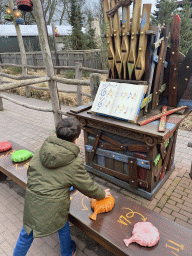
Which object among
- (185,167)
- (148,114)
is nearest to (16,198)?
(148,114)

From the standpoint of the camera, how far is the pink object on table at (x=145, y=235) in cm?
167

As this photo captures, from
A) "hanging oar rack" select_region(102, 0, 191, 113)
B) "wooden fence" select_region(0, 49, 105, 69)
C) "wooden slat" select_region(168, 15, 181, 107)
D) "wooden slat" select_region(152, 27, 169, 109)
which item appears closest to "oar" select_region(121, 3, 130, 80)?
"hanging oar rack" select_region(102, 0, 191, 113)

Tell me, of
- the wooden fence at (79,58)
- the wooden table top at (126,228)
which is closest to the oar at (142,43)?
the wooden table top at (126,228)

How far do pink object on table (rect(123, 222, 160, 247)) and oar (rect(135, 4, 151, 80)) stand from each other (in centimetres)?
181

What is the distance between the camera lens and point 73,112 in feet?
10.1

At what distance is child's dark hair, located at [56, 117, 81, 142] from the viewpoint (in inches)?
67.6

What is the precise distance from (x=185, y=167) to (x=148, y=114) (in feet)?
5.03

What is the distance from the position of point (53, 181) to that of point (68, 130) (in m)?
0.46

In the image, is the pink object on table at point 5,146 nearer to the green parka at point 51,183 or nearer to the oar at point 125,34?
the green parka at point 51,183

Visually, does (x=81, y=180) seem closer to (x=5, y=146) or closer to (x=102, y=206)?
(x=102, y=206)

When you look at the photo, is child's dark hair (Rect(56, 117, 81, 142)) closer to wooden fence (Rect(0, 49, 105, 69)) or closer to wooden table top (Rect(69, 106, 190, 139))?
wooden table top (Rect(69, 106, 190, 139))

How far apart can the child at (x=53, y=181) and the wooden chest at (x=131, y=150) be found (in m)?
0.99

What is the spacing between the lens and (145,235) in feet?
5.61

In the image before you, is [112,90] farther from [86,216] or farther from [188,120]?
[188,120]
